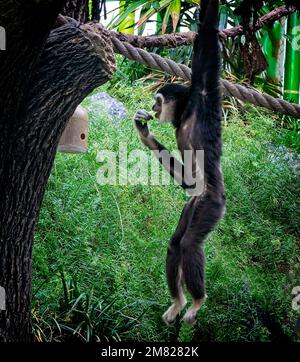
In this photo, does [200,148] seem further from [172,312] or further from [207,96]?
[172,312]

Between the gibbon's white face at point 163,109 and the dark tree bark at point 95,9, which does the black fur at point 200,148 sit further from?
the dark tree bark at point 95,9

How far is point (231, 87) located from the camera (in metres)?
3.62

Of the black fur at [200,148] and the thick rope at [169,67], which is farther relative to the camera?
the thick rope at [169,67]

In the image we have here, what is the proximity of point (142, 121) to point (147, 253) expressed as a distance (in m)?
2.70

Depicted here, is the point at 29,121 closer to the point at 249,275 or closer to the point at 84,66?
the point at 84,66

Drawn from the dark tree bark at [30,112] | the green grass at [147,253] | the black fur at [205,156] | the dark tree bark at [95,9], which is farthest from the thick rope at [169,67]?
the green grass at [147,253]

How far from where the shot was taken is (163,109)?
3229 mm

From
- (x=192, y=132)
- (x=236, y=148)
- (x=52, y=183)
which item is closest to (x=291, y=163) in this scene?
(x=236, y=148)

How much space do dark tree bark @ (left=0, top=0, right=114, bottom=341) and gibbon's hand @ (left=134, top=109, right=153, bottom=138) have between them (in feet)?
0.73

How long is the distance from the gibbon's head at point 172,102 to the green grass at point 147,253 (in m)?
1.93

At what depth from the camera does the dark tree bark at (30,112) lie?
8.95ft
